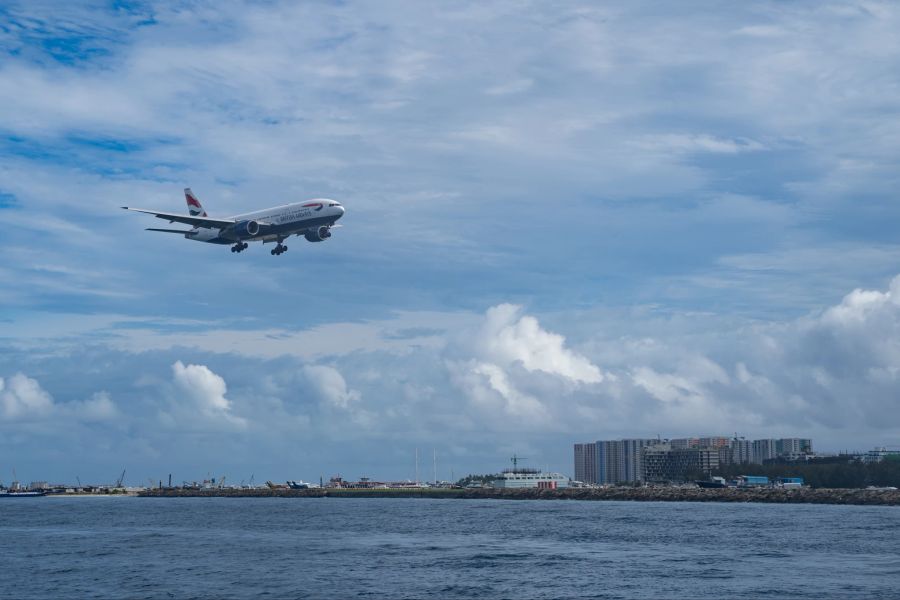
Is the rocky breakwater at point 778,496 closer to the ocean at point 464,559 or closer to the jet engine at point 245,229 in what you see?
the ocean at point 464,559

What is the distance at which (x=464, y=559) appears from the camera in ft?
232

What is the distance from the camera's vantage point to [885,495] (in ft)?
557

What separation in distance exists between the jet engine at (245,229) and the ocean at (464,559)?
3275cm

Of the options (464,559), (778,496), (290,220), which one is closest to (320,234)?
(290,220)

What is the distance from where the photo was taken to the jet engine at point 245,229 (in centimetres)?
10688

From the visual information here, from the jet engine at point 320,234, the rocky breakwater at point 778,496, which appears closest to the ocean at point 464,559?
the jet engine at point 320,234

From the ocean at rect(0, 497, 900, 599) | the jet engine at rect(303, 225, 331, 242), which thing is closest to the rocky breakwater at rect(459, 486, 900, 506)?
the ocean at rect(0, 497, 900, 599)

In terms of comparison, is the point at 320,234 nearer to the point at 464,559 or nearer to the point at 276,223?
the point at 276,223

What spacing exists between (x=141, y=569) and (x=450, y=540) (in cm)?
3041

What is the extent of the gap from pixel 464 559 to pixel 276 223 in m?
51.4

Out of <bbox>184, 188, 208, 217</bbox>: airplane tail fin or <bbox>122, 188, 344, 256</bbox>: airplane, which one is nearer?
<bbox>122, 188, 344, 256</bbox>: airplane

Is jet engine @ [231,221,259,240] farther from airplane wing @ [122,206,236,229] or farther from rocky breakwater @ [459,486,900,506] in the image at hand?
rocky breakwater @ [459,486,900,506]

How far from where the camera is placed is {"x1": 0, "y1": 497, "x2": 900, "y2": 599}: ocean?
5534 centimetres

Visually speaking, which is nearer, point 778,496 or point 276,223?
point 276,223
